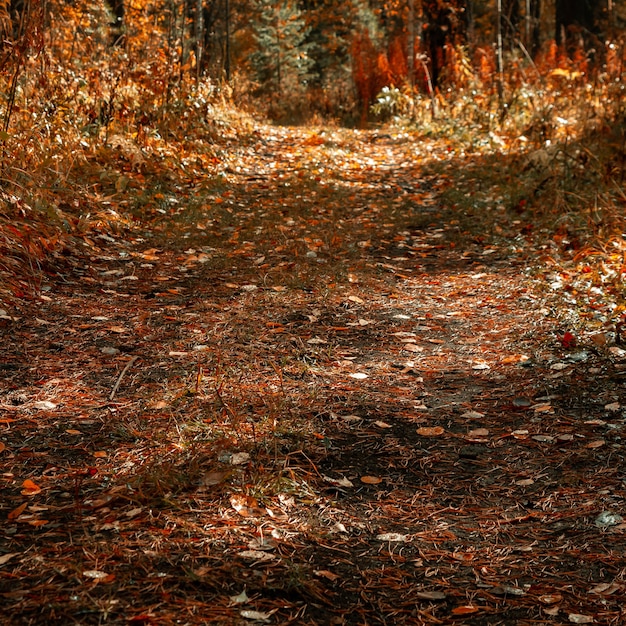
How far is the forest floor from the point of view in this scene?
2.07m

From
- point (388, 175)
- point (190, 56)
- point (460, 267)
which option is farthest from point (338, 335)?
point (190, 56)

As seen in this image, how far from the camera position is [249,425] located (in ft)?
9.91

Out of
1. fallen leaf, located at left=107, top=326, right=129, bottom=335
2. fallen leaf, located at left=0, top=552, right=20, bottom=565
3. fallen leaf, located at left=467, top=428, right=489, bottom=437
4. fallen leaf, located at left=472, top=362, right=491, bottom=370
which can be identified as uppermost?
fallen leaf, located at left=107, top=326, right=129, bottom=335

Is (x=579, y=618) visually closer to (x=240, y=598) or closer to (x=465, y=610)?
(x=465, y=610)

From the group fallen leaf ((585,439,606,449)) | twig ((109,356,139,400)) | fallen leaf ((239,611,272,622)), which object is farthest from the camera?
twig ((109,356,139,400))

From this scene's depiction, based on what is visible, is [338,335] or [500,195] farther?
[500,195]

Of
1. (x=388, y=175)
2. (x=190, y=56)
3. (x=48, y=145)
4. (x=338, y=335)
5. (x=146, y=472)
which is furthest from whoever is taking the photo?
(x=190, y=56)

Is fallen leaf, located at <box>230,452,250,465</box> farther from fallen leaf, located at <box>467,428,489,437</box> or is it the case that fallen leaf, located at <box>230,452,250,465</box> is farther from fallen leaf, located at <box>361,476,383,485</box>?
fallen leaf, located at <box>467,428,489,437</box>

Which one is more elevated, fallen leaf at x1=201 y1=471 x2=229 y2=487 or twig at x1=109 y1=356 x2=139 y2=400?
twig at x1=109 y1=356 x2=139 y2=400

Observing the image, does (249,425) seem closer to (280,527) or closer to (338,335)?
(280,527)

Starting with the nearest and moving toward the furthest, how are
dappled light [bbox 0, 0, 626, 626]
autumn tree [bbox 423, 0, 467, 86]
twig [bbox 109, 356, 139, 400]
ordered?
dappled light [bbox 0, 0, 626, 626]
twig [bbox 109, 356, 139, 400]
autumn tree [bbox 423, 0, 467, 86]

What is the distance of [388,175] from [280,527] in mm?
6905

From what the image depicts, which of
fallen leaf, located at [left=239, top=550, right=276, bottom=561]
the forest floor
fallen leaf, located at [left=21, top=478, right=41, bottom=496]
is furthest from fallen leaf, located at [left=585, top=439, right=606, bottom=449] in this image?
fallen leaf, located at [left=21, top=478, right=41, bottom=496]

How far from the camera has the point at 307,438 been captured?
2.96 m
